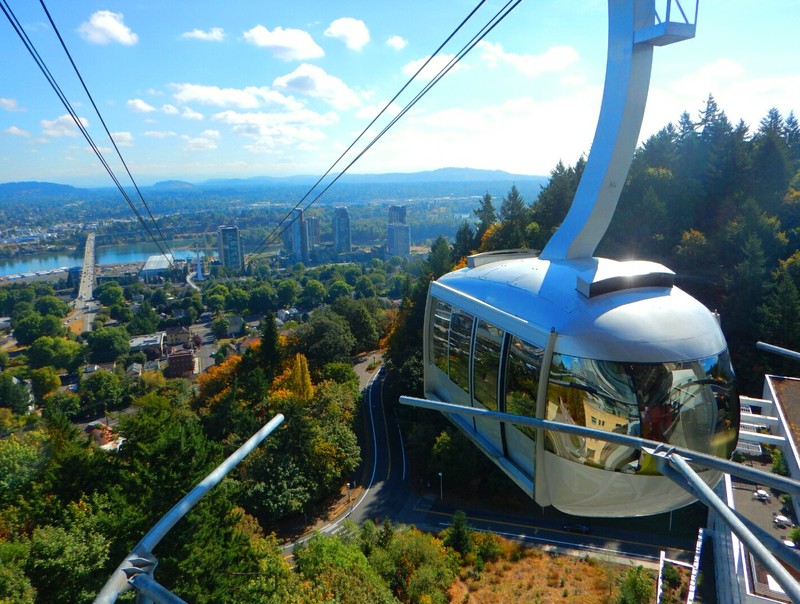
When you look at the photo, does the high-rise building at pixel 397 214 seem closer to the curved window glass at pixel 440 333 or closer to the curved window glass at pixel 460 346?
the curved window glass at pixel 440 333

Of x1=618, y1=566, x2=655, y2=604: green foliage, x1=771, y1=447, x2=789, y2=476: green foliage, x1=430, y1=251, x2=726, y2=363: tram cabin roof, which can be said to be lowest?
x1=618, y1=566, x2=655, y2=604: green foliage

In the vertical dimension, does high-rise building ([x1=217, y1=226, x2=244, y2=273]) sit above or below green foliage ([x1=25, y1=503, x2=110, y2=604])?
below

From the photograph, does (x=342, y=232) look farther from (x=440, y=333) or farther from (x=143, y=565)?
(x=143, y=565)

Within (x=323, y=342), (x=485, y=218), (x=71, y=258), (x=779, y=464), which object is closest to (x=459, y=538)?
(x=779, y=464)

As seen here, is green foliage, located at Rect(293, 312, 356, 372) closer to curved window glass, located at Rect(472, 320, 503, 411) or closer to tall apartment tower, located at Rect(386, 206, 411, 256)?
curved window glass, located at Rect(472, 320, 503, 411)

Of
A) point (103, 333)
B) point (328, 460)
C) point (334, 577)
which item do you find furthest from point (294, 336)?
point (103, 333)

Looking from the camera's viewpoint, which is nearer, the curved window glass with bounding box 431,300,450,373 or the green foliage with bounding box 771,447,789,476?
the curved window glass with bounding box 431,300,450,373

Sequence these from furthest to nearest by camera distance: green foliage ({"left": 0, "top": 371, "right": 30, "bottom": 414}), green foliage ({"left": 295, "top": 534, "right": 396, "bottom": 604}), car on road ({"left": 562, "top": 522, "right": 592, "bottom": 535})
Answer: green foliage ({"left": 0, "top": 371, "right": 30, "bottom": 414}) < car on road ({"left": 562, "top": 522, "right": 592, "bottom": 535}) < green foliage ({"left": 295, "top": 534, "right": 396, "bottom": 604})

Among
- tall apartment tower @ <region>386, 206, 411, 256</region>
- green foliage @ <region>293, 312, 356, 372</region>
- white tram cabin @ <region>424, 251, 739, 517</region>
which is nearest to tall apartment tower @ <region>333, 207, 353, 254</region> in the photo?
tall apartment tower @ <region>386, 206, 411, 256</region>

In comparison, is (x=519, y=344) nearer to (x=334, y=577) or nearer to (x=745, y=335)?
(x=334, y=577)
